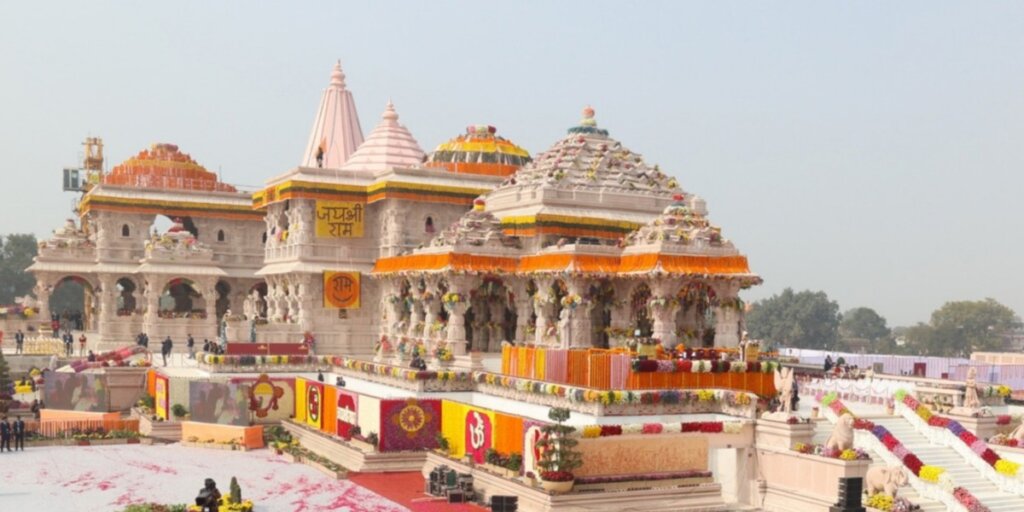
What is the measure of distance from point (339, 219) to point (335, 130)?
1174cm

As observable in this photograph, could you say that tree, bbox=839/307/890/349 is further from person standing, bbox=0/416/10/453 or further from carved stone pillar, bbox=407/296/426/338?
person standing, bbox=0/416/10/453

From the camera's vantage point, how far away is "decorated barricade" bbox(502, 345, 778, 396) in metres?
26.0

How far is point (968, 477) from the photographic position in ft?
77.8

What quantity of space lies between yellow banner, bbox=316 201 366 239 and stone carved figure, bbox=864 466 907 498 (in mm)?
31196

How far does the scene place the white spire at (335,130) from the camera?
5919cm

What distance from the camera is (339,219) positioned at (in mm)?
49219

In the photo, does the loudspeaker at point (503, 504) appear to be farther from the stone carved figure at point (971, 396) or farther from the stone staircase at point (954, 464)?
the stone carved figure at point (971, 396)

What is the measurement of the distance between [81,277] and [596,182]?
27063 mm

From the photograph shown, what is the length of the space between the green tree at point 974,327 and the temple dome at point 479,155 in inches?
2462

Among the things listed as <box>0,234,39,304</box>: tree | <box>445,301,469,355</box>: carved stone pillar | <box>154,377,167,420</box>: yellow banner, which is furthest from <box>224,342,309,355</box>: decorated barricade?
<box>0,234,39,304</box>: tree

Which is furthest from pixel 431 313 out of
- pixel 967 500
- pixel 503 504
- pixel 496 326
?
pixel 967 500

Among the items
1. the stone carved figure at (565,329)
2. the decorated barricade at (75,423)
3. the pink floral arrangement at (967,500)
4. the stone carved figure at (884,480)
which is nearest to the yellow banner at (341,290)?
the decorated barricade at (75,423)

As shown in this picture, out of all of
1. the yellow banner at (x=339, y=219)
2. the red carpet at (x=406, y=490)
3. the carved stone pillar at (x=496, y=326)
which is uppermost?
the yellow banner at (x=339, y=219)

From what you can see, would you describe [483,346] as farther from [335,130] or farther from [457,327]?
[335,130]
